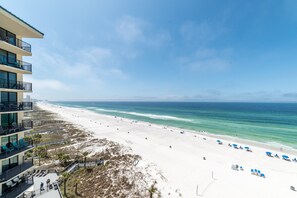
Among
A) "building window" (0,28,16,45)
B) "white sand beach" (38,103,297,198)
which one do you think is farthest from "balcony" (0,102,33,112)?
"white sand beach" (38,103,297,198)

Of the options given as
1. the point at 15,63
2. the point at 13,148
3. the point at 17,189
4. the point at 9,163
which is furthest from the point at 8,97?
the point at 17,189

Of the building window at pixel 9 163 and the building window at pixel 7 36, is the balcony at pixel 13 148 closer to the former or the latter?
the building window at pixel 9 163

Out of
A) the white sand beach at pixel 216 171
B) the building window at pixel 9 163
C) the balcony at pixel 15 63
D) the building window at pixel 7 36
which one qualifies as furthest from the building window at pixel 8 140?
the white sand beach at pixel 216 171

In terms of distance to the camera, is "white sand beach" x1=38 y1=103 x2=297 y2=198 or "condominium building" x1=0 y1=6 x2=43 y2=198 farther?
"white sand beach" x1=38 y1=103 x2=297 y2=198

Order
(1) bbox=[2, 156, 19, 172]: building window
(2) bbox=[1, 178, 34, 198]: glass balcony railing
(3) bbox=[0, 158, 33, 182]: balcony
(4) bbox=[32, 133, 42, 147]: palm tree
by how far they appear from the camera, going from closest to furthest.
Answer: (3) bbox=[0, 158, 33, 182]: balcony → (2) bbox=[1, 178, 34, 198]: glass balcony railing → (1) bbox=[2, 156, 19, 172]: building window → (4) bbox=[32, 133, 42, 147]: palm tree

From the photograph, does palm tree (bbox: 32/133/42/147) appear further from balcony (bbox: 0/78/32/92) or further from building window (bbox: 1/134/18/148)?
balcony (bbox: 0/78/32/92)

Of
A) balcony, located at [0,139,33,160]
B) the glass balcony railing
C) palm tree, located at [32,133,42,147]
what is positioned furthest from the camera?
palm tree, located at [32,133,42,147]

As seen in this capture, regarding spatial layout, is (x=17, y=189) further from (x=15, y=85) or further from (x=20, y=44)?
(x=20, y=44)

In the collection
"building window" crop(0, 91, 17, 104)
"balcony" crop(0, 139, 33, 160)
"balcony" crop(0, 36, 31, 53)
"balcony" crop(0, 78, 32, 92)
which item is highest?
"balcony" crop(0, 36, 31, 53)
